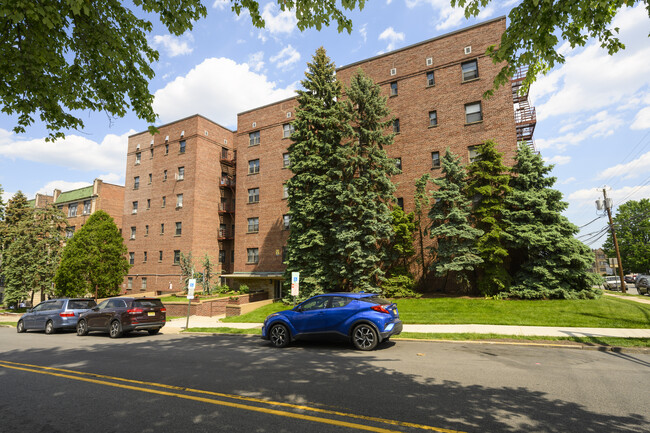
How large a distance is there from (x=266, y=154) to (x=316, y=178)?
11746mm

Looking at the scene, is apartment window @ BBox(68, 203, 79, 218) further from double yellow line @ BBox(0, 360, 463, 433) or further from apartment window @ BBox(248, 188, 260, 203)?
Result: double yellow line @ BBox(0, 360, 463, 433)

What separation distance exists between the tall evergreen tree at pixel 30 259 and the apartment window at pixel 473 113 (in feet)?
139

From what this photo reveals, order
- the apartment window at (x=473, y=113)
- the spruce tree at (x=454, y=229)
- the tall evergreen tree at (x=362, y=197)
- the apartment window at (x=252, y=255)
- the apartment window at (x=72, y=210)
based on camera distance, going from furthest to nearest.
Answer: the apartment window at (x=72, y=210)
the apartment window at (x=252, y=255)
the apartment window at (x=473, y=113)
the tall evergreen tree at (x=362, y=197)
the spruce tree at (x=454, y=229)

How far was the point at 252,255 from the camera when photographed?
31.8 metres

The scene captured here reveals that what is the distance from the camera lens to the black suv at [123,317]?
14023 mm

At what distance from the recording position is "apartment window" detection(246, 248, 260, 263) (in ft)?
103

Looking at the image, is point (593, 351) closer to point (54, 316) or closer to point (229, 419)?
point (229, 419)

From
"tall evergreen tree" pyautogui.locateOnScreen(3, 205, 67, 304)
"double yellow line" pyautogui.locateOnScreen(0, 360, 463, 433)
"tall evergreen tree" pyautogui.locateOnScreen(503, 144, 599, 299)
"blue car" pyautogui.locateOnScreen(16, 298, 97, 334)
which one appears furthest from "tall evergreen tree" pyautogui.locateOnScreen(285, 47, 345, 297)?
"tall evergreen tree" pyautogui.locateOnScreen(3, 205, 67, 304)

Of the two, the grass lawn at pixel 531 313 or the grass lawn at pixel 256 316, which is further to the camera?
the grass lawn at pixel 256 316

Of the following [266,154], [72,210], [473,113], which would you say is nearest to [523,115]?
[473,113]

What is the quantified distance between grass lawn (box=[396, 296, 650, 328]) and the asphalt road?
4629 mm

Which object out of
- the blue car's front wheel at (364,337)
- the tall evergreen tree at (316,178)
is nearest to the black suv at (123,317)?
the tall evergreen tree at (316,178)

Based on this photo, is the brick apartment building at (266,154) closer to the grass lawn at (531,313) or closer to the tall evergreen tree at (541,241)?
the tall evergreen tree at (541,241)

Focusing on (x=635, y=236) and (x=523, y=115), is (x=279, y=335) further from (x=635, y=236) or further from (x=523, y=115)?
(x=635, y=236)
